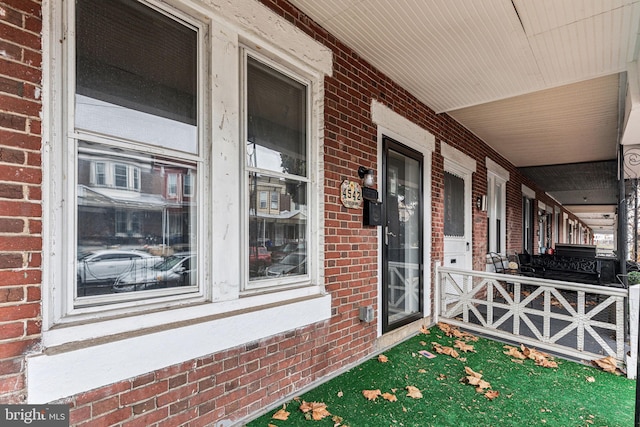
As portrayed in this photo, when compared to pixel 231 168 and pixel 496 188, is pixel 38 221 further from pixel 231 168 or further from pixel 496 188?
pixel 496 188

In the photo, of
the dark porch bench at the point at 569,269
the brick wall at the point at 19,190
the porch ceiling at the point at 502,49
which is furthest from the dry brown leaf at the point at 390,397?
the dark porch bench at the point at 569,269

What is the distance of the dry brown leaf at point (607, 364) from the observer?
10.1 ft

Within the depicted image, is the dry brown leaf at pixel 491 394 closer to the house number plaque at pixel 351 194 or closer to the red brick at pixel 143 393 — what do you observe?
the house number plaque at pixel 351 194

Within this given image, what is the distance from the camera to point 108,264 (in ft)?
5.52

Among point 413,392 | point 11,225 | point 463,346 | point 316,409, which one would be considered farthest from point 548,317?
point 11,225

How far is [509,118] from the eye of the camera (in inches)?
206

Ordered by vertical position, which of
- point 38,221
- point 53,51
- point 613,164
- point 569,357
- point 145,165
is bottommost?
point 569,357

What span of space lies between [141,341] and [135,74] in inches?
58.8

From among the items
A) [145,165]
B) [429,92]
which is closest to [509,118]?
[429,92]

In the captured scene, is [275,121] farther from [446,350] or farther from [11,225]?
[446,350]

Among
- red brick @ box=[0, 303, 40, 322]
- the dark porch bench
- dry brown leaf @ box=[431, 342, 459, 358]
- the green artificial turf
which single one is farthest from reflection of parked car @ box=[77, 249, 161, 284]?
the dark porch bench

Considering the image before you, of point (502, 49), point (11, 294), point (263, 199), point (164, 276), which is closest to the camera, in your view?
point (11, 294)

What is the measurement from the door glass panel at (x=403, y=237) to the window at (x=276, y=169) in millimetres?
1368

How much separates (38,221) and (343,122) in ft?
7.90
